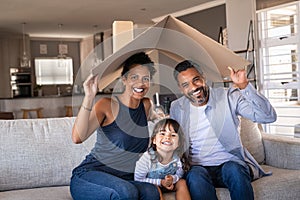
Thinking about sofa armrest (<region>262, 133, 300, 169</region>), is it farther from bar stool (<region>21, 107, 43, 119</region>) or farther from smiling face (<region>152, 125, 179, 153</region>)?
bar stool (<region>21, 107, 43, 119</region>)

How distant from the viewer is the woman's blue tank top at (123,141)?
1818mm

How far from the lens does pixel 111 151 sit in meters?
1.84

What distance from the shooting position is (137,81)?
71.5 inches

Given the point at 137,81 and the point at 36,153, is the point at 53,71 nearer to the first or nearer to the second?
the point at 36,153

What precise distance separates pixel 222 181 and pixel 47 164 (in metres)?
0.92

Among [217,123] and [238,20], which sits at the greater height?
[238,20]

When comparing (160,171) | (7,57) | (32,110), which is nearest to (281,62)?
(160,171)

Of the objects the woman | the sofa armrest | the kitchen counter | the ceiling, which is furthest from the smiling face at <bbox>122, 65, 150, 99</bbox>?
the kitchen counter

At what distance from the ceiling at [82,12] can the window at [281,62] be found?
1.35 meters

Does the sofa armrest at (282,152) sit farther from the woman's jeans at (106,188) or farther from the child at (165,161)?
the woman's jeans at (106,188)

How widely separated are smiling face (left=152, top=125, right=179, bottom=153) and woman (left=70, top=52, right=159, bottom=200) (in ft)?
0.23

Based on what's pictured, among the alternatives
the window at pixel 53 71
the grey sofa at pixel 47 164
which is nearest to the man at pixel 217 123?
the grey sofa at pixel 47 164

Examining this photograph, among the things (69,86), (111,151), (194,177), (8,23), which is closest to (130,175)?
(111,151)

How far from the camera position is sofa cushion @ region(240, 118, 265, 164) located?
7.95 feet
